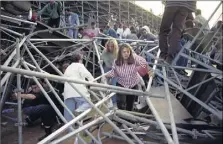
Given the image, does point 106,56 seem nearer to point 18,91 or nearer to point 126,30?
point 18,91

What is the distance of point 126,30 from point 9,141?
351 inches

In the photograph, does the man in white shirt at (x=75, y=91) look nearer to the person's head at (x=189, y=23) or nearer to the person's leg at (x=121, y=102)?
the person's leg at (x=121, y=102)

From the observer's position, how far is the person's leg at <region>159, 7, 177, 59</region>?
437 cm

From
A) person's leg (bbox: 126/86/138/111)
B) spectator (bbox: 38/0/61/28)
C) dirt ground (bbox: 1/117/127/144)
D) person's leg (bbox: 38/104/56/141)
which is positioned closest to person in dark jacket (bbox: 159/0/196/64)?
person's leg (bbox: 126/86/138/111)

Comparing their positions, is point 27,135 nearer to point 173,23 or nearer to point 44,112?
point 44,112

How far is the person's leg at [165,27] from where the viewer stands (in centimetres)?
437

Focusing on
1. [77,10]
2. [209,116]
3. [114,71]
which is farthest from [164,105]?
[77,10]

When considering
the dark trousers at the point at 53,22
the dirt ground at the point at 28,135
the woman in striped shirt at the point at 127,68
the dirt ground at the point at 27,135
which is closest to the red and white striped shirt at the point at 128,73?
the woman in striped shirt at the point at 127,68

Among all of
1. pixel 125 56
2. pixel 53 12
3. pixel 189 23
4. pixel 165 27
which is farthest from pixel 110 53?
pixel 53 12

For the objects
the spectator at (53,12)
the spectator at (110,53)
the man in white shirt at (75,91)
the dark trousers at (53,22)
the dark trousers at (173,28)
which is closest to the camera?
the dark trousers at (173,28)

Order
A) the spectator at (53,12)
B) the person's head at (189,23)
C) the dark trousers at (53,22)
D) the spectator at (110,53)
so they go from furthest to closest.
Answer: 1. the dark trousers at (53,22)
2. the spectator at (53,12)
3. the spectator at (110,53)
4. the person's head at (189,23)

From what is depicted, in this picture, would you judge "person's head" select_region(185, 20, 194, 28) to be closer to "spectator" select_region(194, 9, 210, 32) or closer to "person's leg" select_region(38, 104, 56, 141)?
"spectator" select_region(194, 9, 210, 32)

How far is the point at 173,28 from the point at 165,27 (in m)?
0.17

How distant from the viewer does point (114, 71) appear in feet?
17.3
